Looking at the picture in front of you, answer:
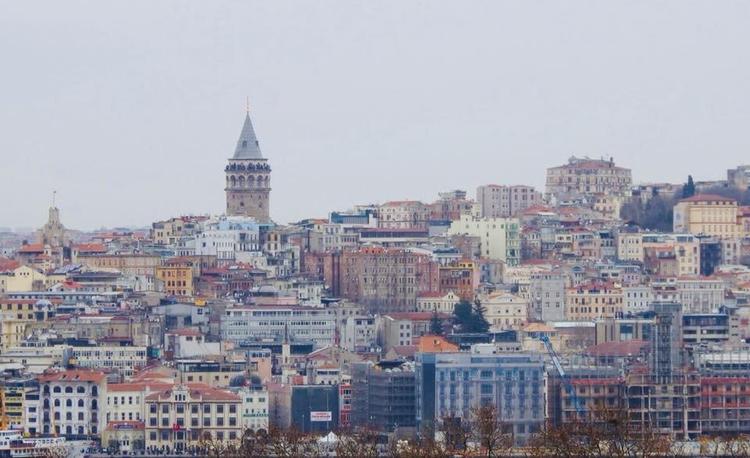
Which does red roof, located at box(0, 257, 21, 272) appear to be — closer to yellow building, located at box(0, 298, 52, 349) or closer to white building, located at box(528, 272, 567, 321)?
yellow building, located at box(0, 298, 52, 349)

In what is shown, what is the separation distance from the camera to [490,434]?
5953cm

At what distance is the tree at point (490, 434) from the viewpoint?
60.0 meters

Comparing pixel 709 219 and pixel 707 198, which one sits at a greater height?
pixel 707 198

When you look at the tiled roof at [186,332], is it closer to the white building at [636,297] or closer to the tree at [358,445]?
the white building at [636,297]

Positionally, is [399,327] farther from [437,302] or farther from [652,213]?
[652,213]

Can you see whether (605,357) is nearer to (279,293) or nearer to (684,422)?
(684,422)

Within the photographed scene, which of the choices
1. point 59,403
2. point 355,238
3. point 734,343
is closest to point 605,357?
point 734,343

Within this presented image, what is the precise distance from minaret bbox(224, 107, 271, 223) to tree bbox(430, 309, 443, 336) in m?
26.4

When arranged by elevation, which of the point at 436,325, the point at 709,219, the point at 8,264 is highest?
the point at 709,219

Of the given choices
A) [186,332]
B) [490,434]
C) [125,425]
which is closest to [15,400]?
[125,425]

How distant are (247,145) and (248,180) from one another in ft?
3.72

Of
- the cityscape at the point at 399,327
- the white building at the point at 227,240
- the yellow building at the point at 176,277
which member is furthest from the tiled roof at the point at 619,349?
the white building at the point at 227,240

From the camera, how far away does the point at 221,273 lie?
105 metres

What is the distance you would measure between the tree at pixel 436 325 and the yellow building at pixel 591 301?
5.74 metres
